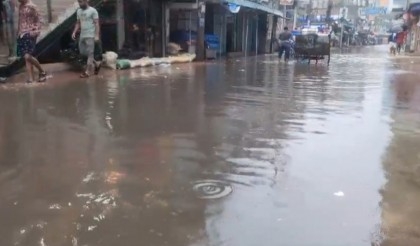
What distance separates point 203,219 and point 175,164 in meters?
1.27

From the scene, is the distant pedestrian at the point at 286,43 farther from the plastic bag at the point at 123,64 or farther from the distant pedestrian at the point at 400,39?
the distant pedestrian at the point at 400,39

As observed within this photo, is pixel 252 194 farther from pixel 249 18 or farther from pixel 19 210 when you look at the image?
pixel 249 18

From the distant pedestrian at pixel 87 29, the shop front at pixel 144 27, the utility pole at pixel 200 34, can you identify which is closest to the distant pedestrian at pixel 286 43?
the utility pole at pixel 200 34

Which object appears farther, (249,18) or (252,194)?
(249,18)

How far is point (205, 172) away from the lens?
14.1ft

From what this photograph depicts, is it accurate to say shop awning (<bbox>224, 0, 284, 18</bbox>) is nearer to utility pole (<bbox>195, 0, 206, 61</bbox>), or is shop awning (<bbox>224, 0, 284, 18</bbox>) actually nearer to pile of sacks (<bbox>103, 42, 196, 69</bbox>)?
utility pole (<bbox>195, 0, 206, 61</bbox>)

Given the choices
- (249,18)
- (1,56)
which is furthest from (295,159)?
(249,18)

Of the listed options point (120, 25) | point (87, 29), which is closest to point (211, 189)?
point (87, 29)

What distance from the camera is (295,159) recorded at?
15.6ft

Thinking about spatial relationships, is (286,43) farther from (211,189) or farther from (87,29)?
(211,189)

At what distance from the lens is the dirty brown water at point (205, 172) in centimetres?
314

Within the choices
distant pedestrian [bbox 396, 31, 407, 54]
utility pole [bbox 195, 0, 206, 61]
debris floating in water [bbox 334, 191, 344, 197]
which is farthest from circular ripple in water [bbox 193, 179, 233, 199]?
distant pedestrian [bbox 396, 31, 407, 54]

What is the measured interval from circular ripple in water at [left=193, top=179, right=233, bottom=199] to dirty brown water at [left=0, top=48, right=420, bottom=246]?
15mm

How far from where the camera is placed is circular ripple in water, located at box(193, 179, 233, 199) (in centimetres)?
375
